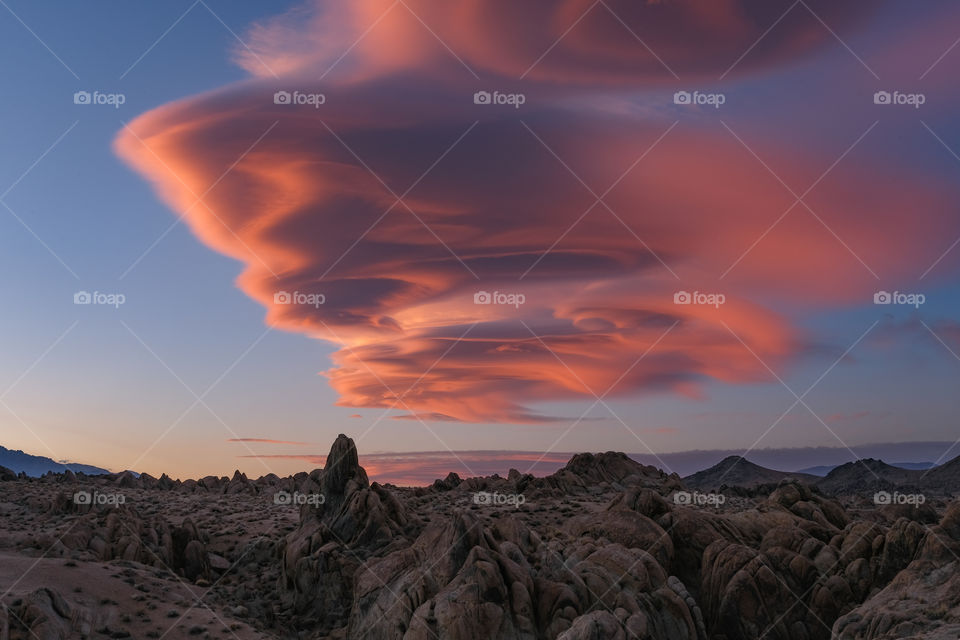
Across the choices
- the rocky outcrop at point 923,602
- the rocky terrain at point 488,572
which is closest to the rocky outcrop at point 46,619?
the rocky terrain at point 488,572

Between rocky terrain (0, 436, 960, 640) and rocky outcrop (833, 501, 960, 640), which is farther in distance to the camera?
rocky terrain (0, 436, 960, 640)

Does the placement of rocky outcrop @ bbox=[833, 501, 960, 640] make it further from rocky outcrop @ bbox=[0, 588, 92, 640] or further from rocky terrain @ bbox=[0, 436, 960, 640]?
rocky outcrop @ bbox=[0, 588, 92, 640]

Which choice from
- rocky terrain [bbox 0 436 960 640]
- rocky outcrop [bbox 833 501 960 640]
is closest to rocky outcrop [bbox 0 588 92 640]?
rocky terrain [bbox 0 436 960 640]

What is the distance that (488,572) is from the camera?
1948 inches

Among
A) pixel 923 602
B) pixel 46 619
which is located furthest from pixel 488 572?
pixel 46 619

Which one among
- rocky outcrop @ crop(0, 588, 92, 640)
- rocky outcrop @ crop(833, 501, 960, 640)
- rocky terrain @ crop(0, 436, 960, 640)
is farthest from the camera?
rocky outcrop @ crop(0, 588, 92, 640)

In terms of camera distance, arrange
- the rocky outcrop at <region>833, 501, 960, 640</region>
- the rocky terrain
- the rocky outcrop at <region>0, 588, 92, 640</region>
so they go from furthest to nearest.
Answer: the rocky outcrop at <region>0, 588, 92, 640</region> → the rocky terrain → the rocky outcrop at <region>833, 501, 960, 640</region>

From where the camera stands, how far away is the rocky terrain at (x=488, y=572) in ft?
157

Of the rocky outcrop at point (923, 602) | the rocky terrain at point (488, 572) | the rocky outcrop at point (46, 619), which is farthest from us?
the rocky outcrop at point (46, 619)

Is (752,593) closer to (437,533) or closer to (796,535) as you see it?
(796,535)

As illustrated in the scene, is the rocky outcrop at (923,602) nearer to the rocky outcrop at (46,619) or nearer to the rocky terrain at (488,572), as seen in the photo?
the rocky terrain at (488,572)

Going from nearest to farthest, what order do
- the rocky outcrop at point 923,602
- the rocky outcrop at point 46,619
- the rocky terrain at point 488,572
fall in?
the rocky outcrop at point 923,602 < the rocky terrain at point 488,572 < the rocky outcrop at point 46,619

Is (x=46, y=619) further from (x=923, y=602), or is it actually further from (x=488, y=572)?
(x=923, y=602)

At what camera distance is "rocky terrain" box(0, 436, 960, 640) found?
4778cm
